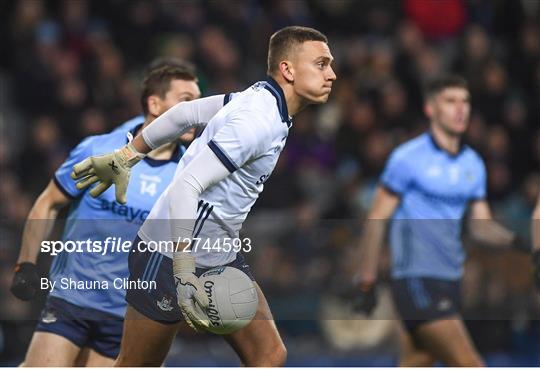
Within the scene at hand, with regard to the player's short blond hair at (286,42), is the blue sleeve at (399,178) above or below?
below

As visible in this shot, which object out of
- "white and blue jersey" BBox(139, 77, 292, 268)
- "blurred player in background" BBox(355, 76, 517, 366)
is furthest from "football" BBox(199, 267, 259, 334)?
"blurred player in background" BBox(355, 76, 517, 366)

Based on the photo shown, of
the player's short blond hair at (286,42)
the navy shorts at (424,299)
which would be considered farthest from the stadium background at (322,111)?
the player's short blond hair at (286,42)

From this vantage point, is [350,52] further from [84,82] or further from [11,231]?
[11,231]

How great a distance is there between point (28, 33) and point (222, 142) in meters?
7.79

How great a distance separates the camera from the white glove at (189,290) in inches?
209

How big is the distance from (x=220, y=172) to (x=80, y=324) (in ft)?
5.58

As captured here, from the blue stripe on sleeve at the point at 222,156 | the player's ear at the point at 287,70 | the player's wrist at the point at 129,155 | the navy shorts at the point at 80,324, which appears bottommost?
the navy shorts at the point at 80,324

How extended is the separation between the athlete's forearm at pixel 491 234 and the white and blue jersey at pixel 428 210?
138 mm

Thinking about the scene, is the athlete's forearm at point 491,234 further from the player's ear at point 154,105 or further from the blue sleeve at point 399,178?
the player's ear at point 154,105

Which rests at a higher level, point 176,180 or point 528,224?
point 176,180

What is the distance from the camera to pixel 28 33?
501 inches

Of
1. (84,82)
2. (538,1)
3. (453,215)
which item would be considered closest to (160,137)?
(453,215)

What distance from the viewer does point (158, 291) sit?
19.5ft

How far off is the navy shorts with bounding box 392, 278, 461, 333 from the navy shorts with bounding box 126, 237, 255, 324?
239cm
